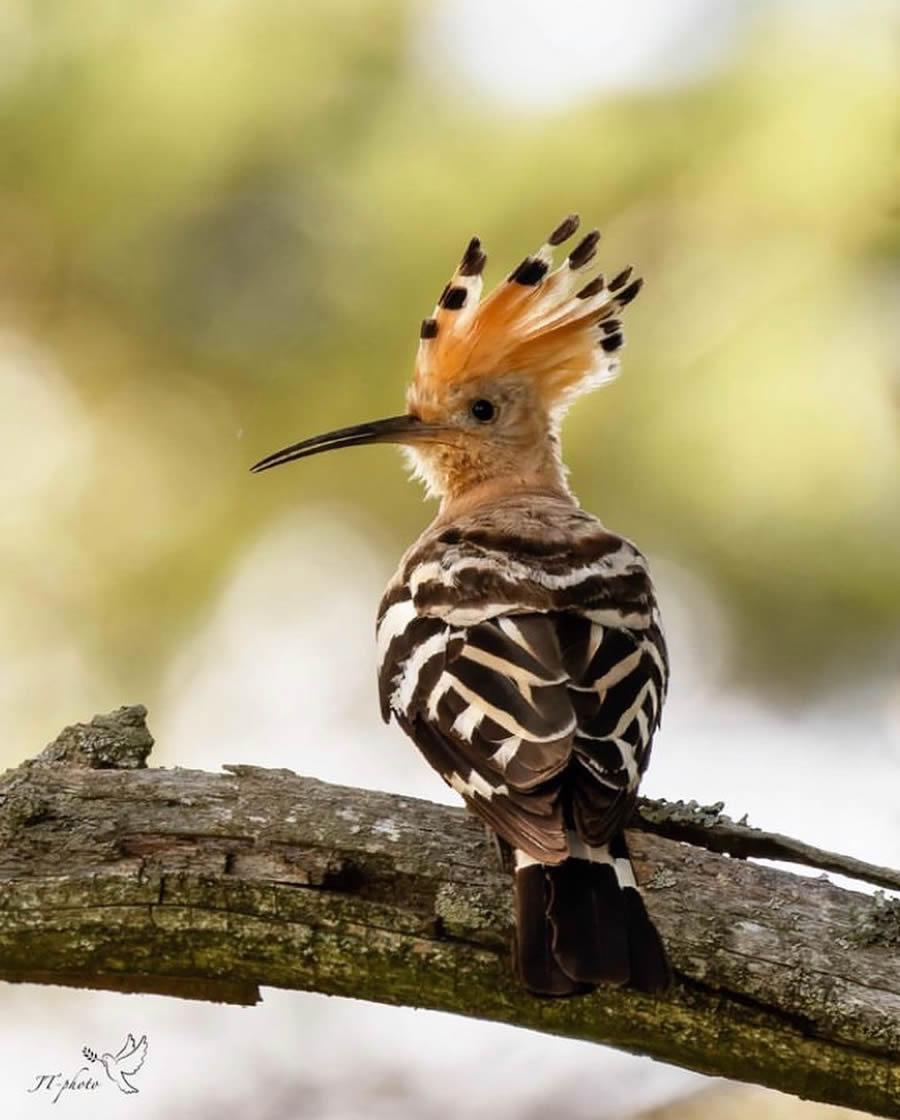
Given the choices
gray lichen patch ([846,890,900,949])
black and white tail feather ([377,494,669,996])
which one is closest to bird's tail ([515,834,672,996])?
black and white tail feather ([377,494,669,996])

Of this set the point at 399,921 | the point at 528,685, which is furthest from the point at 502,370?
the point at 399,921

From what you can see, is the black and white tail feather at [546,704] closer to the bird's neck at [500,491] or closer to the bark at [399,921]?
the bark at [399,921]

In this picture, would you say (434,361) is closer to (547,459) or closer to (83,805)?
(547,459)

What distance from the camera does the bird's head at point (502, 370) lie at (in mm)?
3812

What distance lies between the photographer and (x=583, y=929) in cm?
227

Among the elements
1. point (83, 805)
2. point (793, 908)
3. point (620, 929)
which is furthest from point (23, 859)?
point (793, 908)

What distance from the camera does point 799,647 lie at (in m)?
4.00

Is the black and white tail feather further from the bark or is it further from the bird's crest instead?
the bird's crest

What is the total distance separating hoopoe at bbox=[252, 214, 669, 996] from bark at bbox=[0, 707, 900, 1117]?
9cm

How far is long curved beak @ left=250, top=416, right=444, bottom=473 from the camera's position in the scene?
3.82 metres

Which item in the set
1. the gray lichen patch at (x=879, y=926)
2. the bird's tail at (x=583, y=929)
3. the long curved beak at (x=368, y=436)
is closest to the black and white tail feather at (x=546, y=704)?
the bird's tail at (x=583, y=929)

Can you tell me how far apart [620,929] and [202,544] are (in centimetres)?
209

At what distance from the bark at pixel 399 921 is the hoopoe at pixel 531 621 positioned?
92mm

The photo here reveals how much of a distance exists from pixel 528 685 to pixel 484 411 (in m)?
1.38
